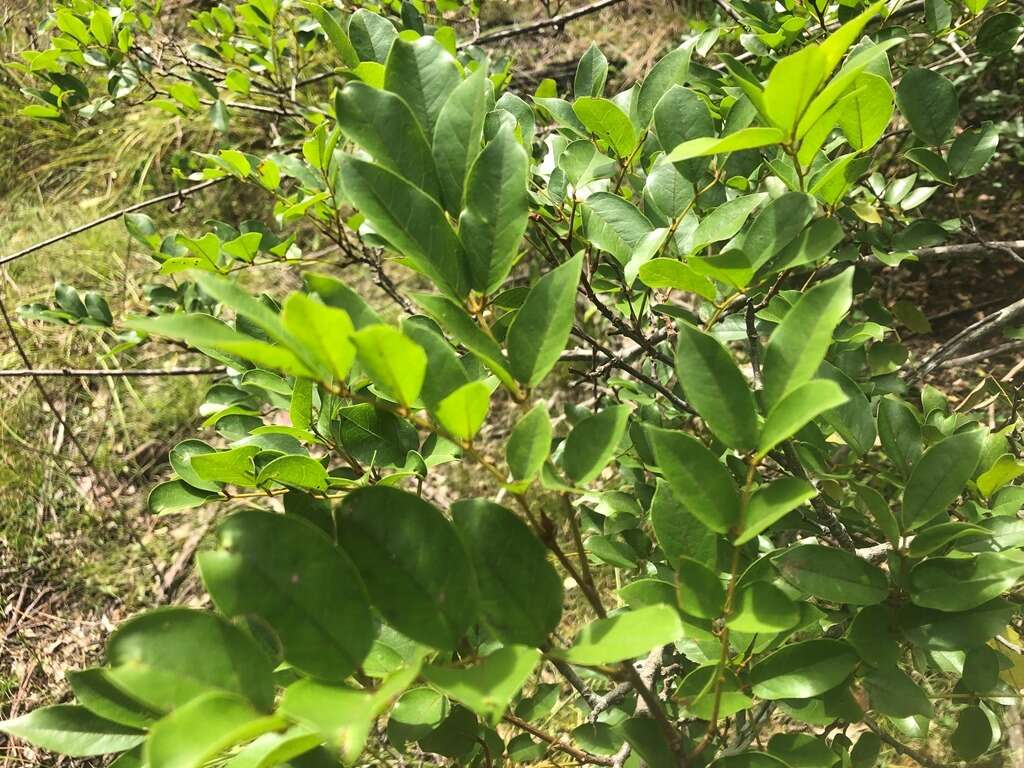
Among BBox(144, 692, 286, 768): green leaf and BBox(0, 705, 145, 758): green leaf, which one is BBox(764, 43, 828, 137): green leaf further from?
BBox(0, 705, 145, 758): green leaf

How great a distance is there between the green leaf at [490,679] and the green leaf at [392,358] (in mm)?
123

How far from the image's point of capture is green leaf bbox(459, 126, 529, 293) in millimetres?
403

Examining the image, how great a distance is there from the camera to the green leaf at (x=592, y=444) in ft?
1.28

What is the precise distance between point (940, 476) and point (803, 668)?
0.52 feet

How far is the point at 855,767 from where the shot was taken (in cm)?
65

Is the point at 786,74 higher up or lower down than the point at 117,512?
higher up

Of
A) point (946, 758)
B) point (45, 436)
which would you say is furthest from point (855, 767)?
point (45, 436)

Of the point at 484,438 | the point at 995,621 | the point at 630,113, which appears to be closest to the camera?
the point at 995,621

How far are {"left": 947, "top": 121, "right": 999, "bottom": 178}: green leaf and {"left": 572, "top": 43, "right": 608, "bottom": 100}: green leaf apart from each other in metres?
0.40

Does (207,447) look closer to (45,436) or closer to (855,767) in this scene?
(855,767)

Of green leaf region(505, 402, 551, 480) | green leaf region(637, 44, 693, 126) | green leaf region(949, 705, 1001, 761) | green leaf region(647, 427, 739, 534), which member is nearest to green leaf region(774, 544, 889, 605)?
green leaf region(647, 427, 739, 534)

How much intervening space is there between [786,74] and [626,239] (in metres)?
0.23

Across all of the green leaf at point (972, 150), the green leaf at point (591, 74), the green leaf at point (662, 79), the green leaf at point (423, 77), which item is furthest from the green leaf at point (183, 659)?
the green leaf at point (972, 150)

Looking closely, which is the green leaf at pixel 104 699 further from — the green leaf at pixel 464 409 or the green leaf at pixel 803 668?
the green leaf at pixel 803 668
